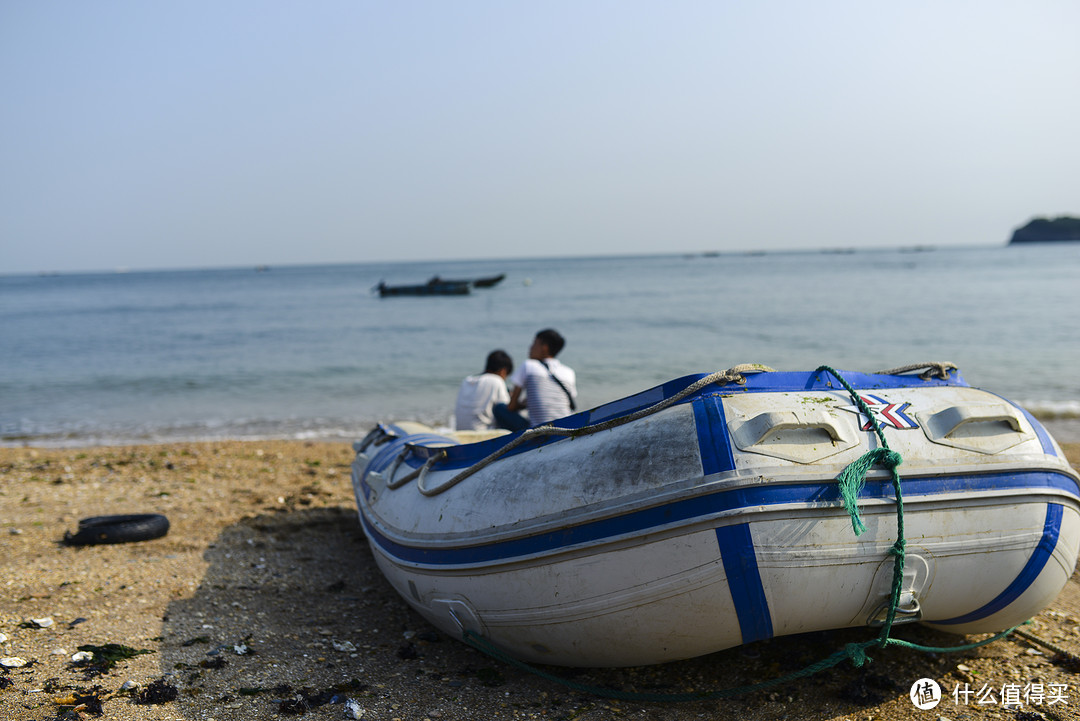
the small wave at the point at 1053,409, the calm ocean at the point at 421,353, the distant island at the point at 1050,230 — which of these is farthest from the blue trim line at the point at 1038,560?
the distant island at the point at 1050,230

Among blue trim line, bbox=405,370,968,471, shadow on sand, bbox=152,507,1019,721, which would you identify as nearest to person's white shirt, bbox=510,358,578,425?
shadow on sand, bbox=152,507,1019,721

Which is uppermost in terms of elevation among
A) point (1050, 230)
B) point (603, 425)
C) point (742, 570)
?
point (1050, 230)

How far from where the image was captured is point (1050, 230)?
149 metres

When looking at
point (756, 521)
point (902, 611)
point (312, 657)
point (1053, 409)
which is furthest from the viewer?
point (1053, 409)

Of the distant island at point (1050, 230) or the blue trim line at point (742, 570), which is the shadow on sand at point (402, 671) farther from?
the distant island at point (1050, 230)

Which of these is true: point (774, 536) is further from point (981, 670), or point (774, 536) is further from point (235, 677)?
point (235, 677)

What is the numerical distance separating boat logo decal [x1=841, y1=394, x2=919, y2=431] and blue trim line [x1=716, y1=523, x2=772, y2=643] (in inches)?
31.5

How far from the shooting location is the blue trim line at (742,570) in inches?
109

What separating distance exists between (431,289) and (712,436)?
1958 inches

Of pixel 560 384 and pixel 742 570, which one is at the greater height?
pixel 560 384

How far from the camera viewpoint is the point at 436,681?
11.8 ft

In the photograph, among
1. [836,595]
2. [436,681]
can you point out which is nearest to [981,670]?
[836,595]

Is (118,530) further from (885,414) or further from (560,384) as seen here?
(885,414)

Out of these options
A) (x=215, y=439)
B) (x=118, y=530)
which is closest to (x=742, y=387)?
(x=118, y=530)
